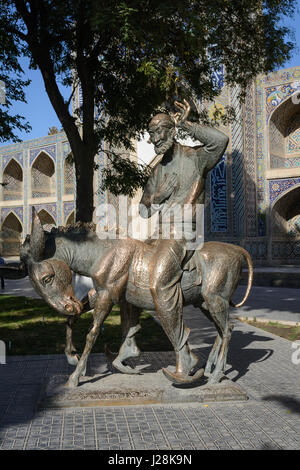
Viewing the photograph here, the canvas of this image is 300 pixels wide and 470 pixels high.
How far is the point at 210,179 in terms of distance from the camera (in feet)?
59.1

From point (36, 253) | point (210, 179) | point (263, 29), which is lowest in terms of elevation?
point (36, 253)

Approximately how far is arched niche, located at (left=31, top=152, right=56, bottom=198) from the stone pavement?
2304cm

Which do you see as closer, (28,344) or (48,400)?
(48,400)

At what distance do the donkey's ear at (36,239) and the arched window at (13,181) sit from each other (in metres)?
25.9

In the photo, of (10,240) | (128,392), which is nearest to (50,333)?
(10,240)

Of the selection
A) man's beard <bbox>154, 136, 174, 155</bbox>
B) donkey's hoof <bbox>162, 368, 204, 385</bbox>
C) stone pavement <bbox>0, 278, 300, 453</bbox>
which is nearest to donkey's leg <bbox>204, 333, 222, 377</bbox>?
stone pavement <bbox>0, 278, 300, 453</bbox>

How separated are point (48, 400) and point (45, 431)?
0.46 m

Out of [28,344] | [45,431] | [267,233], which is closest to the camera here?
[45,431]

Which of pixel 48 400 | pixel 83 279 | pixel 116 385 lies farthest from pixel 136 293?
pixel 83 279

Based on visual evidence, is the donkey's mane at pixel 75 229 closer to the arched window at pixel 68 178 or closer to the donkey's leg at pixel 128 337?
the donkey's leg at pixel 128 337

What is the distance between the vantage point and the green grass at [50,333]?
6.15 m

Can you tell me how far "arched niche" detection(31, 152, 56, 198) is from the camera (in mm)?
26656

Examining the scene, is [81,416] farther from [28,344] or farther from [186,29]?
[186,29]

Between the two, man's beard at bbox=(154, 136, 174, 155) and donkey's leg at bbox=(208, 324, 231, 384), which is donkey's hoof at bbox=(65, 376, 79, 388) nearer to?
donkey's leg at bbox=(208, 324, 231, 384)
